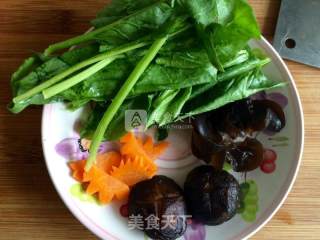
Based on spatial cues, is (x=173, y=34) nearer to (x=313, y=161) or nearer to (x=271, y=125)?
(x=271, y=125)

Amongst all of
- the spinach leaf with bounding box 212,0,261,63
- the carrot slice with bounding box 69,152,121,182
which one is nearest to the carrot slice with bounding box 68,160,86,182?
the carrot slice with bounding box 69,152,121,182

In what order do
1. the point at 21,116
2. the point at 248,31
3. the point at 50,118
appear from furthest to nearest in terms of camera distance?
the point at 21,116 → the point at 50,118 → the point at 248,31

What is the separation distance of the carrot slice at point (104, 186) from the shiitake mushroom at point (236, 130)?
0.23 m

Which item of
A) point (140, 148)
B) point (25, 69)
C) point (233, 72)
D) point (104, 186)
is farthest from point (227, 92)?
point (25, 69)

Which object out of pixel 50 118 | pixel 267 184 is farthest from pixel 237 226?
pixel 50 118

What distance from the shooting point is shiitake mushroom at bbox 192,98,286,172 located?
112cm

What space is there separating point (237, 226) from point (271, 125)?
10.8 inches

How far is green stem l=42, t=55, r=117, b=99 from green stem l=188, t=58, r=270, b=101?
0.23 meters

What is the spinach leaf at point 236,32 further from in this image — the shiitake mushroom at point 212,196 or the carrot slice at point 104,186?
the carrot slice at point 104,186

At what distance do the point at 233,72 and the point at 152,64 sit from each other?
20 centimetres

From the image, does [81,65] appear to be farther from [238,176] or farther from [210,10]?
[238,176]

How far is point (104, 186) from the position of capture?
1102 millimetres

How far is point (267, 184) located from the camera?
1.15m

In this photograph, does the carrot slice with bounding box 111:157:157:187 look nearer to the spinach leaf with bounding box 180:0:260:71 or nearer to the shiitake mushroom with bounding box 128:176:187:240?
the shiitake mushroom with bounding box 128:176:187:240
